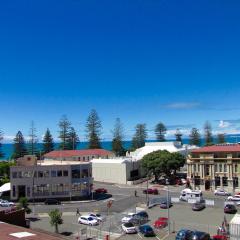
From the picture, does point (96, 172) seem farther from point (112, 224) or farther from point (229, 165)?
point (112, 224)

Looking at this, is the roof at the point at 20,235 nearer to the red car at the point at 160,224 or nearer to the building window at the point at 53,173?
the red car at the point at 160,224

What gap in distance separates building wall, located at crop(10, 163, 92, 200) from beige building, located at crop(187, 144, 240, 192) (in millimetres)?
22482

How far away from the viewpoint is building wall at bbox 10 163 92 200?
6794 cm

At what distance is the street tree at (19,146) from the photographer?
13462cm

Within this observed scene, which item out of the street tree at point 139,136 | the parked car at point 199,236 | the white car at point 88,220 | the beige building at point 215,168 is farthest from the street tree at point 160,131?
the parked car at point 199,236

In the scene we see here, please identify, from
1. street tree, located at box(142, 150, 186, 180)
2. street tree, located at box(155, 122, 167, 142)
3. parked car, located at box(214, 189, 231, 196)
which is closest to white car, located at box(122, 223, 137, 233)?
parked car, located at box(214, 189, 231, 196)

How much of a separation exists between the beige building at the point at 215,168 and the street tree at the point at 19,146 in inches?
2842

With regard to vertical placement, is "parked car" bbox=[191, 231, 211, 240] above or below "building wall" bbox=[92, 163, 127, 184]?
below

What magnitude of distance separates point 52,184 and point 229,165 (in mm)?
30854

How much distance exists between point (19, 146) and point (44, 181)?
7080 cm

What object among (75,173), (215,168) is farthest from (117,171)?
(215,168)

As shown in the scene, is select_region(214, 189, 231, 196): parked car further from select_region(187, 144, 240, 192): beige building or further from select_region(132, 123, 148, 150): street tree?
select_region(132, 123, 148, 150): street tree

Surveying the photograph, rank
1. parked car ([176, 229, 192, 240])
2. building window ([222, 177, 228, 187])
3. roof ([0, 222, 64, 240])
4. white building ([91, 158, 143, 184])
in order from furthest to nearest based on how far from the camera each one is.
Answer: white building ([91, 158, 143, 184])
building window ([222, 177, 228, 187])
parked car ([176, 229, 192, 240])
roof ([0, 222, 64, 240])

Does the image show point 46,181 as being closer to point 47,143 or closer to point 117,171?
point 117,171
